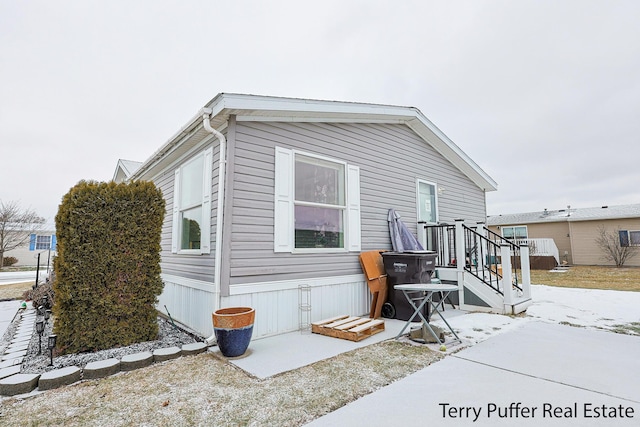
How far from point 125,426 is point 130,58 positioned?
8.77 m

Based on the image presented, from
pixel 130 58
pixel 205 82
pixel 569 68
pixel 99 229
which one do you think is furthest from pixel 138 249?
pixel 569 68

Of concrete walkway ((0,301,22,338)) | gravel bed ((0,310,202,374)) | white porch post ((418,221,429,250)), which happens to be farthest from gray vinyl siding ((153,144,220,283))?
white porch post ((418,221,429,250))

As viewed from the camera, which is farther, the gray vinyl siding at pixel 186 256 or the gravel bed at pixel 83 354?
the gray vinyl siding at pixel 186 256

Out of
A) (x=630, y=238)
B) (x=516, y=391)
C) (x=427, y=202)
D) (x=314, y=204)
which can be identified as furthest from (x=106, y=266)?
(x=630, y=238)

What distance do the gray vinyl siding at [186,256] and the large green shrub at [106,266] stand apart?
598 mm

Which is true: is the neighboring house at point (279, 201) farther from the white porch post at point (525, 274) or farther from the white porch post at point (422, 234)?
the white porch post at point (525, 274)

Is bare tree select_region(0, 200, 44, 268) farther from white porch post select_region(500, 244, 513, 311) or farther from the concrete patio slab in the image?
white porch post select_region(500, 244, 513, 311)

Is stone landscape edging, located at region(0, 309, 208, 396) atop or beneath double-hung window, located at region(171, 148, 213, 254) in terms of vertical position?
beneath

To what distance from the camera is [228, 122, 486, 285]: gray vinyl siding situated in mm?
4062

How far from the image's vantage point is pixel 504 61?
859 cm

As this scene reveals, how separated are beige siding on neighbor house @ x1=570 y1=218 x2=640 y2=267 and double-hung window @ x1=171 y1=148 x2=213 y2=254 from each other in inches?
794

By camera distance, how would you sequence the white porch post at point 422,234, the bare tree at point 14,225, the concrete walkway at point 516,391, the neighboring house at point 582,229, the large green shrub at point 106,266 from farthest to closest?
the bare tree at point 14,225 → the neighboring house at point 582,229 → the white porch post at point 422,234 → the large green shrub at point 106,266 → the concrete walkway at point 516,391

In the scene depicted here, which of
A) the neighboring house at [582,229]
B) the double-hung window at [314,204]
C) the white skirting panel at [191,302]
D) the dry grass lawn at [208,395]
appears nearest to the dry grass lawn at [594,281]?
the neighboring house at [582,229]

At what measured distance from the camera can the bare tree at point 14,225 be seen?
18875 millimetres
